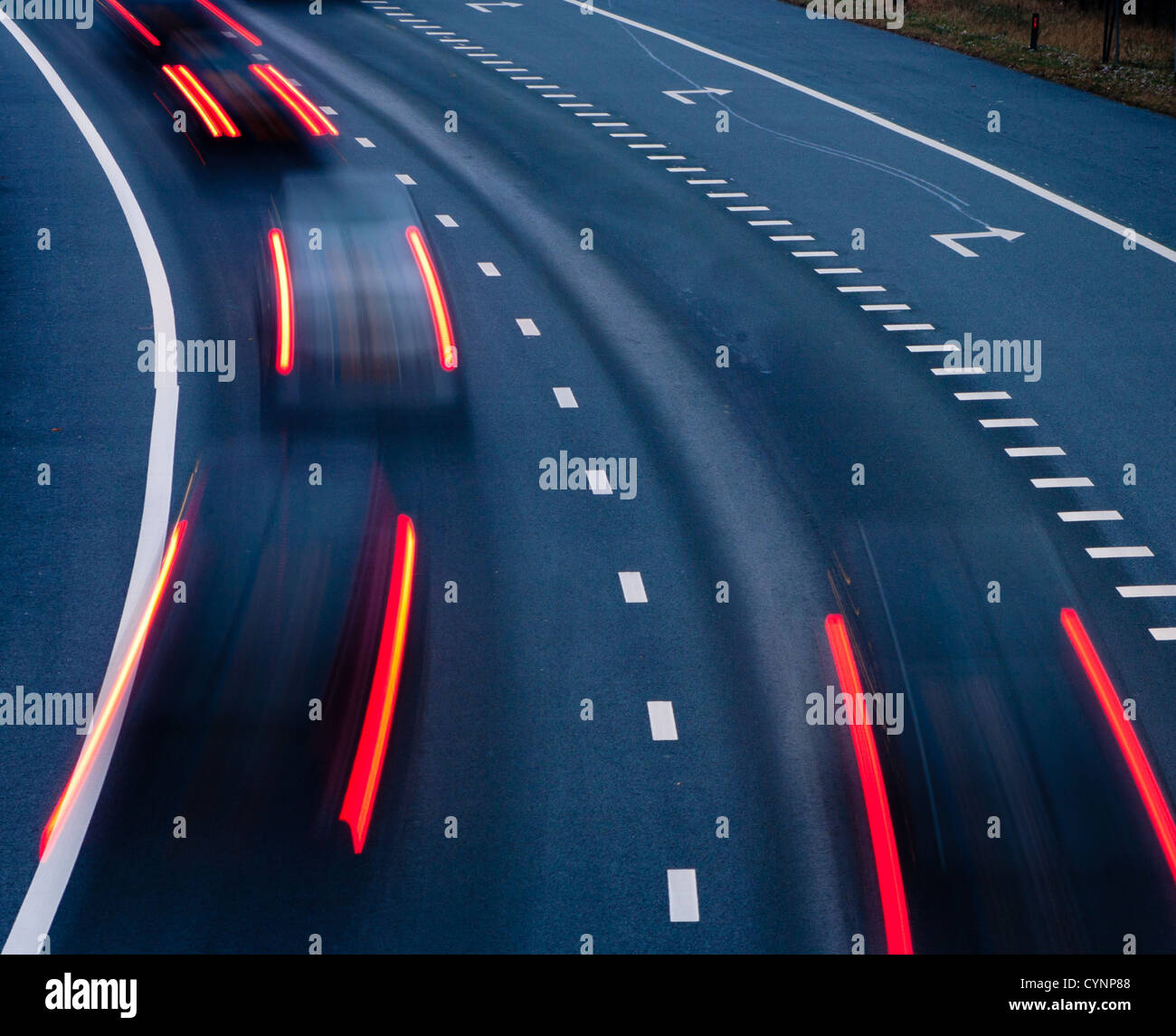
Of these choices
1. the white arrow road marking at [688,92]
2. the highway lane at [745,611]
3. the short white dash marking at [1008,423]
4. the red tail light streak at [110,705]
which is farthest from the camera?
the white arrow road marking at [688,92]

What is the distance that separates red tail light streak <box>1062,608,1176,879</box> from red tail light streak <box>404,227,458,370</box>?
7.31 meters

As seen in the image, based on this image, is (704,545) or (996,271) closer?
(704,545)

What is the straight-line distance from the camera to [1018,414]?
16016mm

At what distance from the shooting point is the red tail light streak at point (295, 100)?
26.4 metres

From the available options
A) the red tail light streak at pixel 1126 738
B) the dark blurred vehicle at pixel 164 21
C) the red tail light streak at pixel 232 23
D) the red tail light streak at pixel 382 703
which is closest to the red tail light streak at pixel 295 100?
the dark blurred vehicle at pixel 164 21

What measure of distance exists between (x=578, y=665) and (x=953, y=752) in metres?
3.07

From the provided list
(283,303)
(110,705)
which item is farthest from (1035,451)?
(110,705)

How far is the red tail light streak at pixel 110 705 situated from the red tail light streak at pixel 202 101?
15390 millimetres

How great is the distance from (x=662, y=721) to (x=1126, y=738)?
3.51m

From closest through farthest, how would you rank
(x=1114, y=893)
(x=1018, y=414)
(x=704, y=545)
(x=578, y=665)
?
(x=1114, y=893)
(x=578, y=665)
(x=704, y=545)
(x=1018, y=414)

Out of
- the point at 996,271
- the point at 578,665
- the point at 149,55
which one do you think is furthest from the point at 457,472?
the point at 149,55

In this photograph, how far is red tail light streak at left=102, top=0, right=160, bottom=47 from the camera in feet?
109

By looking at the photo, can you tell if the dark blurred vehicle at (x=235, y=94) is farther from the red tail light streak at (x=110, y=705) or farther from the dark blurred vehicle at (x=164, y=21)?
the red tail light streak at (x=110, y=705)

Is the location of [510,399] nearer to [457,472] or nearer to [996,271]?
[457,472]
